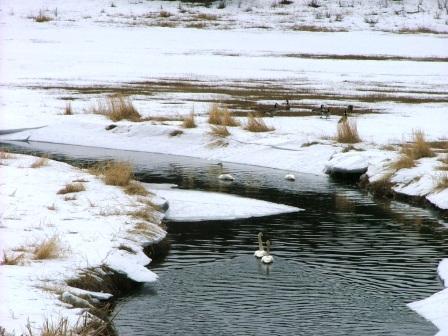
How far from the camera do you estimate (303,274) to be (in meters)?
12.7

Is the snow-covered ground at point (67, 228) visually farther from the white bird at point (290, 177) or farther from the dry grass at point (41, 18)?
the dry grass at point (41, 18)

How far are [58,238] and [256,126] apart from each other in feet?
42.5

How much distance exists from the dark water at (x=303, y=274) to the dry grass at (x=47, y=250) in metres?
1.10

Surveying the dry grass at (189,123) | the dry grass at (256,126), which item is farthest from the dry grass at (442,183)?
the dry grass at (189,123)

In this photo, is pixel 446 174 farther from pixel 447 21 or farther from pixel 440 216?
pixel 447 21

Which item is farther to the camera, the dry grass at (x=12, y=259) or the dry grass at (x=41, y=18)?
the dry grass at (x=41, y=18)

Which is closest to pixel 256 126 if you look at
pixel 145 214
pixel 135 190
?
pixel 135 190

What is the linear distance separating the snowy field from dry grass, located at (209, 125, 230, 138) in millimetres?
189

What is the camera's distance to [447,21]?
55938 mm

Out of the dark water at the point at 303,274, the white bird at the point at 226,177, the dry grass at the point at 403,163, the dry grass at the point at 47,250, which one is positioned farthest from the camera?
the white bird at the point at 226,177

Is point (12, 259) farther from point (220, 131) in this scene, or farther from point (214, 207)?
point (220, 131)

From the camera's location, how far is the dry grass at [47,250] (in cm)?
1180

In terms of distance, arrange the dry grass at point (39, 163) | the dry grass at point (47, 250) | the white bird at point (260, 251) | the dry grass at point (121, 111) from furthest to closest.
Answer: the dry grass at point (121, 111), the dry grass at point (39, 163), the white bird at point (260, 251), the dry grass at point (47, 250)

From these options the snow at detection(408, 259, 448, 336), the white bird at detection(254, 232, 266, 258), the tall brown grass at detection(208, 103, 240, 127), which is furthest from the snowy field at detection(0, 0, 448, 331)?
the snow at detection(408, 259, 448, 336)
